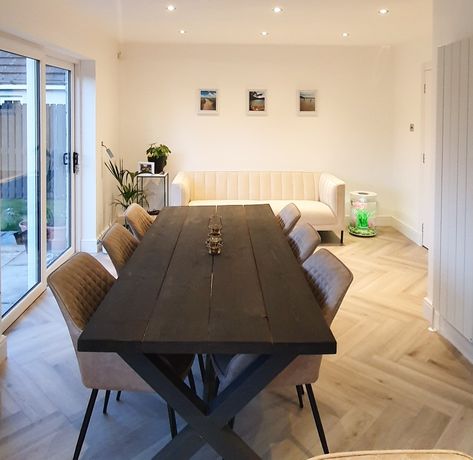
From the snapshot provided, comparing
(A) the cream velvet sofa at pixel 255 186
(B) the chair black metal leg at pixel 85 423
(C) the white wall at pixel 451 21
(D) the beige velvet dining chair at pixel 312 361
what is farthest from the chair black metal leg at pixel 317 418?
(A) the cream velvet sofa at pixel 255 186

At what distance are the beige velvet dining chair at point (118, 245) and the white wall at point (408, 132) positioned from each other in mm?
4052

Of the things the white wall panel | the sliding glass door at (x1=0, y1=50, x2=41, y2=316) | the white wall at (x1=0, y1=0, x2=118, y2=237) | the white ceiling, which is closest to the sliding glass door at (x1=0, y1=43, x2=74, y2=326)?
the sliding glass door at (x1=0, y1=50, x2=41, y2=316)

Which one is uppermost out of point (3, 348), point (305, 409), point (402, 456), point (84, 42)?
point (84, 42)

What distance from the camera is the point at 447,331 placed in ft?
10.7

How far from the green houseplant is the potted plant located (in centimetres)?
28

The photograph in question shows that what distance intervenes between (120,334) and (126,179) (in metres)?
5.21

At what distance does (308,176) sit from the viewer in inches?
256

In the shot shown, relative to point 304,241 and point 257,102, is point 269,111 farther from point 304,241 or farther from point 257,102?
point 304,241

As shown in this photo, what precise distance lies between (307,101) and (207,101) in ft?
4.38

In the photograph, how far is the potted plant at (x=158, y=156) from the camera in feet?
20.7

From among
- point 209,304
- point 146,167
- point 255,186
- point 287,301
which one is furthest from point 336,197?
point 209,304

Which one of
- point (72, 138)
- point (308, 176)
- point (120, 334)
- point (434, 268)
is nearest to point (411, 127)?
point (308, 176)

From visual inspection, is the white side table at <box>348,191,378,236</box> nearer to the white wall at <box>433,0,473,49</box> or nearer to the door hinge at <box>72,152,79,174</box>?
the white wall at <box>433,0,473,49</box>

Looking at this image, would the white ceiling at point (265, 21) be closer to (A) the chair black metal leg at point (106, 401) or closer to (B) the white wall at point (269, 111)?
(B) the white wall at point (269, 111)
